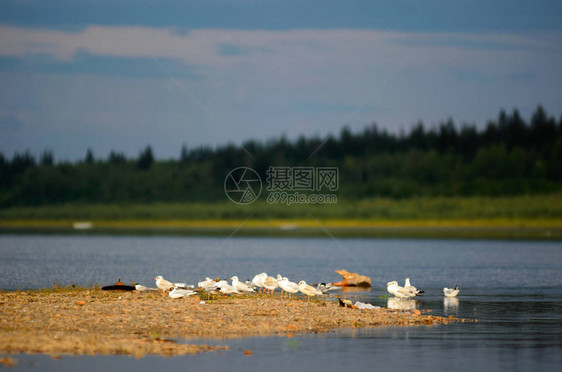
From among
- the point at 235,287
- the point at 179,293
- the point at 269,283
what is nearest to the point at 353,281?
the point at 269,283

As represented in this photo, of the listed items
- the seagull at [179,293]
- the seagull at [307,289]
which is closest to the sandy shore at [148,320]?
the seagull at [179,293]

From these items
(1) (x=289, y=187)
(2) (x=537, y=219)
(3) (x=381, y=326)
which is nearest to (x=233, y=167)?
(1) (x=289, y=187)

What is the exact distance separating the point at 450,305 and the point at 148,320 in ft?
40.8

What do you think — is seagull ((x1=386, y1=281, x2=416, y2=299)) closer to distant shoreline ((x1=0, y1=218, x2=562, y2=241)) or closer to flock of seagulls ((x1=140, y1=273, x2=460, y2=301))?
flock of seagulls ((x1=140, y1=273, x2=460, y2=301))

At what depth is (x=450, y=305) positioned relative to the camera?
30.6 metres

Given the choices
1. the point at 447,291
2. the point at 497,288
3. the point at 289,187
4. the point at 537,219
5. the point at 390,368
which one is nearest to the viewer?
the point at 390,368

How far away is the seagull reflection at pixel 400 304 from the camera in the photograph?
29359 millimetres

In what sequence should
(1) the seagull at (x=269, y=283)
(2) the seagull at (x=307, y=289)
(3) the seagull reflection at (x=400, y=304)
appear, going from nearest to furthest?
(3) the seagull reflection at (x=400, y=304) → (2) the seagull at (x=307, y=289) → (1) the seagull at (x=269, y=283)

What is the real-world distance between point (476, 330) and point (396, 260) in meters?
39.5

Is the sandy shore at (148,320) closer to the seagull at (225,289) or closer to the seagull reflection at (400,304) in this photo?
the seagull at (225,289)

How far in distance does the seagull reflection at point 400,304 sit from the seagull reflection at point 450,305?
1.17 metres

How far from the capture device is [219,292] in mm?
30953

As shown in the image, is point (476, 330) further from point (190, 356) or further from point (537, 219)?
point (537, 219)

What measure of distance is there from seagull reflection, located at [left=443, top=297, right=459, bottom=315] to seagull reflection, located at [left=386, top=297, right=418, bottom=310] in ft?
3.84
